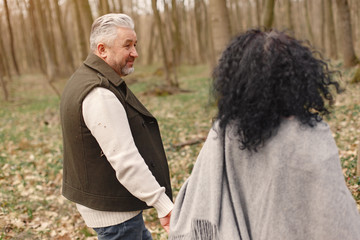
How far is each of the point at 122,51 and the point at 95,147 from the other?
24.8 inches

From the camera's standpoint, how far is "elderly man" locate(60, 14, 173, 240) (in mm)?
1941

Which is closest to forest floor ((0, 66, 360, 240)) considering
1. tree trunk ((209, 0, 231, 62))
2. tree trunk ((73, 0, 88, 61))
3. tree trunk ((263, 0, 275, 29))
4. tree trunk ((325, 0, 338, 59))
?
tree trunk ((209, 0, 231, 62))

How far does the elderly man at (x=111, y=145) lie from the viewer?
6.37ft

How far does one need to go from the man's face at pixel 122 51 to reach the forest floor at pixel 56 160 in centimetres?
54

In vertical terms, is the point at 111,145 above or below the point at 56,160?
above

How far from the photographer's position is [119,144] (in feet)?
6.31

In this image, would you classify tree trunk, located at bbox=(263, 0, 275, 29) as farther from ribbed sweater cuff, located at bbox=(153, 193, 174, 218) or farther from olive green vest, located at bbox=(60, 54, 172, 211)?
ribbed sweater cuff, located at bbox=(153, 193, 174, 218)

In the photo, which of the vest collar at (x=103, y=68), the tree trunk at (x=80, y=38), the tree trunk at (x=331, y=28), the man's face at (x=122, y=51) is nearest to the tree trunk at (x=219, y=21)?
the tree trunk at (x=80, y=38)

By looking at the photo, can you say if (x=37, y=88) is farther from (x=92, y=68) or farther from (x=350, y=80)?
(x=92, y=68)

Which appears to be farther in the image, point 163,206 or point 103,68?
point 103,68

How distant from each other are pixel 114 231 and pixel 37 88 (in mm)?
23470

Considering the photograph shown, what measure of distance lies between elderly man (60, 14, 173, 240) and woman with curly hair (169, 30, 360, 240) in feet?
1.70

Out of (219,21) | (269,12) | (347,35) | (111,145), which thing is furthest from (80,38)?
(111,145)

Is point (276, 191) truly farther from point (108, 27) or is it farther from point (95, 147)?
point (108, 27)
